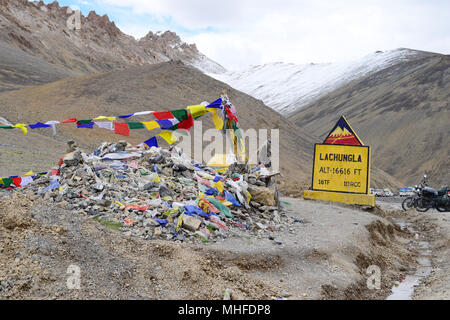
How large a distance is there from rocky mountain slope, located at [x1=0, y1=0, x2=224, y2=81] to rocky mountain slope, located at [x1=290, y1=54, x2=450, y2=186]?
→ 1569 inches

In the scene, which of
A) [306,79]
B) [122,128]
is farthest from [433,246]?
[306,79]

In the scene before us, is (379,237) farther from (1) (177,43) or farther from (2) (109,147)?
(1) (177,43)

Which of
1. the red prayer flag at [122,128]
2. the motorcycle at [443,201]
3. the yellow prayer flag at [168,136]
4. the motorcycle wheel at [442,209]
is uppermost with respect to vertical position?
the red prayer flag at [122,128]

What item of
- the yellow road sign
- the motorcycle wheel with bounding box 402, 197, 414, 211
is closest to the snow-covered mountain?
the motorcycle wheel with bounding box 402, 197, 414, 211

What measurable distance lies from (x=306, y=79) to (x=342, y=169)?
9587 centimetres

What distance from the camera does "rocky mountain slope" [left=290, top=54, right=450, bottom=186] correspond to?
4622cm

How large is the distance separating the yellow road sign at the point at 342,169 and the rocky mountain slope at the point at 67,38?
2132 inches

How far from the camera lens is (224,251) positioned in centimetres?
627

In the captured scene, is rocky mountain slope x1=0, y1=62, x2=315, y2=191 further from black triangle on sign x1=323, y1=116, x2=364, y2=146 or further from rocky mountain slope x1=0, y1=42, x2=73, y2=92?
black triangle on sign x1=323, y1=116, x2=364, y2=146

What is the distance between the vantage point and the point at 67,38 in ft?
243

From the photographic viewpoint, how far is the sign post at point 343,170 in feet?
40.8

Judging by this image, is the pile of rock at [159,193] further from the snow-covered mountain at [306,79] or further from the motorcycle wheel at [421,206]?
the snow-covered mountain at [306,79]

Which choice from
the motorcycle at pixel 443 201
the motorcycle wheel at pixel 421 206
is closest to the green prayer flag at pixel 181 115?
the motorcycle wheel at pixel 421 206
